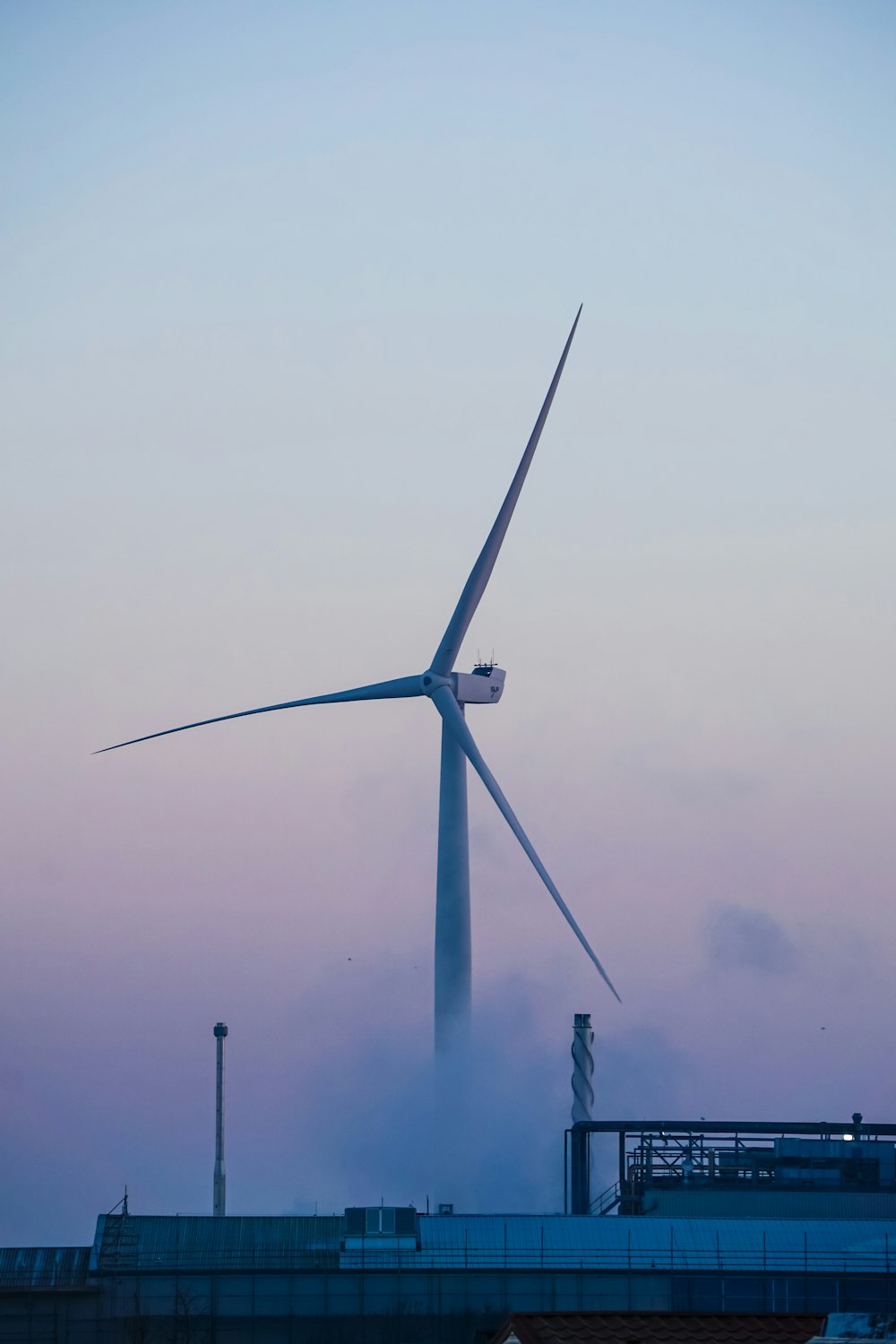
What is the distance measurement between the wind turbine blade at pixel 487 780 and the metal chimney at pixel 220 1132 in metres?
32.0

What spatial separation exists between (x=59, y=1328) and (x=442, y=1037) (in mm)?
21200

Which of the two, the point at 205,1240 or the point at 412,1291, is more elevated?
the point at 205,1240

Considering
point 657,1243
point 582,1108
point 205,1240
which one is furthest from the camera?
point 582,1108

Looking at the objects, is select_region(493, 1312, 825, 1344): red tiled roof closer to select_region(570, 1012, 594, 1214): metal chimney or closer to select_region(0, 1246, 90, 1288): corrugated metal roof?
select_region(0, 1246, 90, 1288): corrugated metal roof

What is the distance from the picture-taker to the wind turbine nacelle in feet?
304

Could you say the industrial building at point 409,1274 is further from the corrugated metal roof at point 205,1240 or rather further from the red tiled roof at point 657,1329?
the red tiled roof at point 657,1329

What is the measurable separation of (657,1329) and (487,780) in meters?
47.9

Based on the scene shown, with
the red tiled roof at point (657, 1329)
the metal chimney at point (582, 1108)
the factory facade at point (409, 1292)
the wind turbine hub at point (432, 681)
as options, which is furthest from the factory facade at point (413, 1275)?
the red tiled roof at point (657, 1329)

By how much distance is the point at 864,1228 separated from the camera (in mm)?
83375

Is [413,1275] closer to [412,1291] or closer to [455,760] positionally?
[412,1291]

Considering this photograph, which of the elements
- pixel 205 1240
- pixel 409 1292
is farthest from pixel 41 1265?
pixel 409 1292

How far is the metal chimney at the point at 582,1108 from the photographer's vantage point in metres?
105

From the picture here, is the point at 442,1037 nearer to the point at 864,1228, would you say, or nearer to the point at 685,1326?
the point at 864,1228

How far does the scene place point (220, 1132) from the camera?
111375 millimetres
